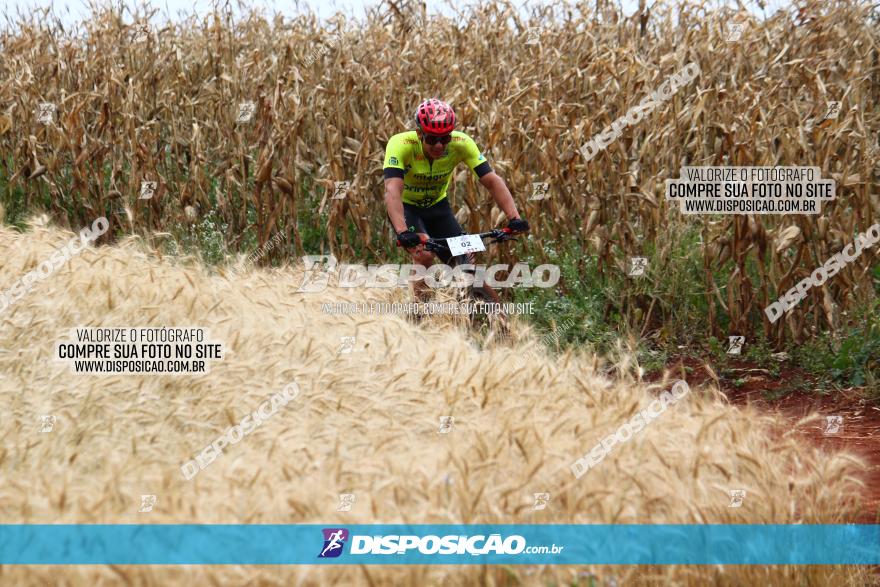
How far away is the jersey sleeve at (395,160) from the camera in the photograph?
8.30m

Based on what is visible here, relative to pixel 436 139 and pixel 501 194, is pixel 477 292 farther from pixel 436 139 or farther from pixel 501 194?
pixel 436 139

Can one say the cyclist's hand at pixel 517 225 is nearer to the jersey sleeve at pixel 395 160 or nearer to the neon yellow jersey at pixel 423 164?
the neon yellow jersey at pixel 423 164

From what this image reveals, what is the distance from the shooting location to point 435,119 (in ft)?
26.1

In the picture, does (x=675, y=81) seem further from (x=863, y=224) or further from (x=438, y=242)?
(x=438, y=242)

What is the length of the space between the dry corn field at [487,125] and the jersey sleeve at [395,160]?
1441 millimetres

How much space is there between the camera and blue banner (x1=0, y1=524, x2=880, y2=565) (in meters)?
4.05

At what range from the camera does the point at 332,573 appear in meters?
3.96

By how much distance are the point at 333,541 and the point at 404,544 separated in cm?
28

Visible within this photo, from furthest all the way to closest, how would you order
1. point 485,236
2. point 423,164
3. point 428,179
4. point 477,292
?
point 477,292
point 428,179
point 423,164
point 485,236

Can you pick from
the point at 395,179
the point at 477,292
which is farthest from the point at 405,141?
the point at 477,292

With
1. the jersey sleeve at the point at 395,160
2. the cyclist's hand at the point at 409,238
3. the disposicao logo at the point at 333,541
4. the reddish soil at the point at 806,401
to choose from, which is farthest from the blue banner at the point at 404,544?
the jersey sleeve at the point at 395,160

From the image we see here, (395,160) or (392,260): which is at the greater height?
(395,160)

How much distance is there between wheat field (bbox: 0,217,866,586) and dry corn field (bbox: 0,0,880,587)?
2cm

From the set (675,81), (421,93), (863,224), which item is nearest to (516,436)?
(863,224)
